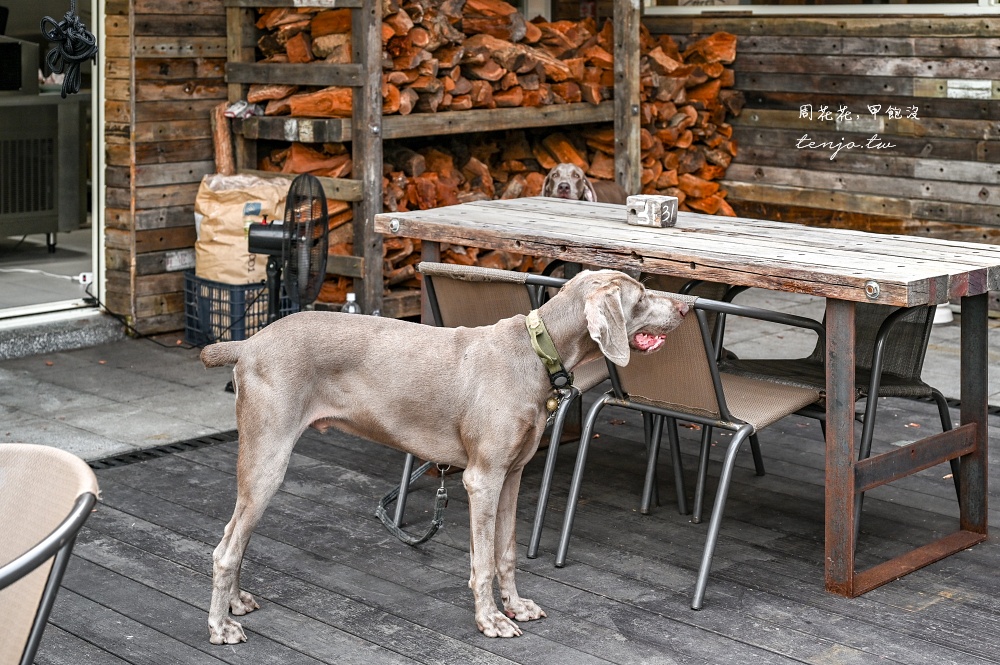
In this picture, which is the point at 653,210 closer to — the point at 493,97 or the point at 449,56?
the point at 449,56

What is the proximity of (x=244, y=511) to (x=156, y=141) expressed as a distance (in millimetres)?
4179

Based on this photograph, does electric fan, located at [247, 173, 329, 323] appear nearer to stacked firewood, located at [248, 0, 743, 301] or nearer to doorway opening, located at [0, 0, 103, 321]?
stacked firewood, located at [248, 0, 743, 301]

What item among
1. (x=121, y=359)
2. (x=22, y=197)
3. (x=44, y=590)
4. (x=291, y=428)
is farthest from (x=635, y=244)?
(x=22, y=197)

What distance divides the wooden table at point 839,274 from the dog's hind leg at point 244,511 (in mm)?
1369

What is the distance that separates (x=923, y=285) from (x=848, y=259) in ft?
1.23

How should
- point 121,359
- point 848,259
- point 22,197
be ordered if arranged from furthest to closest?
1. point 22,197
2. point 121,359
3. point 848,259

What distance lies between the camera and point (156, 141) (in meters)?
7.34

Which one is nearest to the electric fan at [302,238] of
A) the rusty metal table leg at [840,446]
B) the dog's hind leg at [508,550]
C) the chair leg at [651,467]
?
the chair leg at [651,467]

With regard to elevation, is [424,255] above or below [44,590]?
above

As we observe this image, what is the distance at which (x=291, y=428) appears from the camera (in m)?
3.65

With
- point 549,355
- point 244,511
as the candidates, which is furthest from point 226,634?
point 549,355

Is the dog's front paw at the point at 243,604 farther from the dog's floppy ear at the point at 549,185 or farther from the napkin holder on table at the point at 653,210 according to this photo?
the dog's floppy ear at the point at 549,185

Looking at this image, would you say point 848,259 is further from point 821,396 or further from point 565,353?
point 565,353

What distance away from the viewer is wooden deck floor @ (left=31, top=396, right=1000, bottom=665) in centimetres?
363
